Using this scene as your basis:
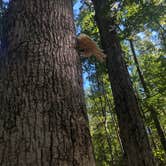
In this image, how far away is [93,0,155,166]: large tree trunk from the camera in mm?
4339

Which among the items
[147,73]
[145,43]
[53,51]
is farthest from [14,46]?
[145,43]

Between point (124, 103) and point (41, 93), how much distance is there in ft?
11.6

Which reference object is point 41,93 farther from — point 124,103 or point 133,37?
point 133,37

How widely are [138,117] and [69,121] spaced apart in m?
3.43

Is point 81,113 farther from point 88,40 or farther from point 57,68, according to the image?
point 88,40

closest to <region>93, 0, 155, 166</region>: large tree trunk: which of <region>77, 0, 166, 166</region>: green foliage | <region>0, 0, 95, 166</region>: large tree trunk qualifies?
<region>77, 0, 166, 166</region>: green foliage

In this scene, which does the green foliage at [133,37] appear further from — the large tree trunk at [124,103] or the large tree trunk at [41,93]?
the large tree trunk at [41,93]

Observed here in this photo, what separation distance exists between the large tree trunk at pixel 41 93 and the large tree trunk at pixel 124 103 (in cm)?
296

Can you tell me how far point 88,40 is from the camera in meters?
2.15

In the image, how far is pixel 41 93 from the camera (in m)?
1.52

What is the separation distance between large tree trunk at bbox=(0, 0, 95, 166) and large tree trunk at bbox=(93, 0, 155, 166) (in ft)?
9.72

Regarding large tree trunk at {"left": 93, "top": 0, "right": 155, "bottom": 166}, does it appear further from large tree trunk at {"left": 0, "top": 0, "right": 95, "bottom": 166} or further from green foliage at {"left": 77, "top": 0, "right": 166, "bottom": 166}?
large tree trunk at {"left": 0, "top": 0, "right": 95, "bottom": 166}

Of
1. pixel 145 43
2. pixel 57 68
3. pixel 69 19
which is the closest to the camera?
pixel 57 68

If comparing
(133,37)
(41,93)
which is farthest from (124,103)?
(133,37)
